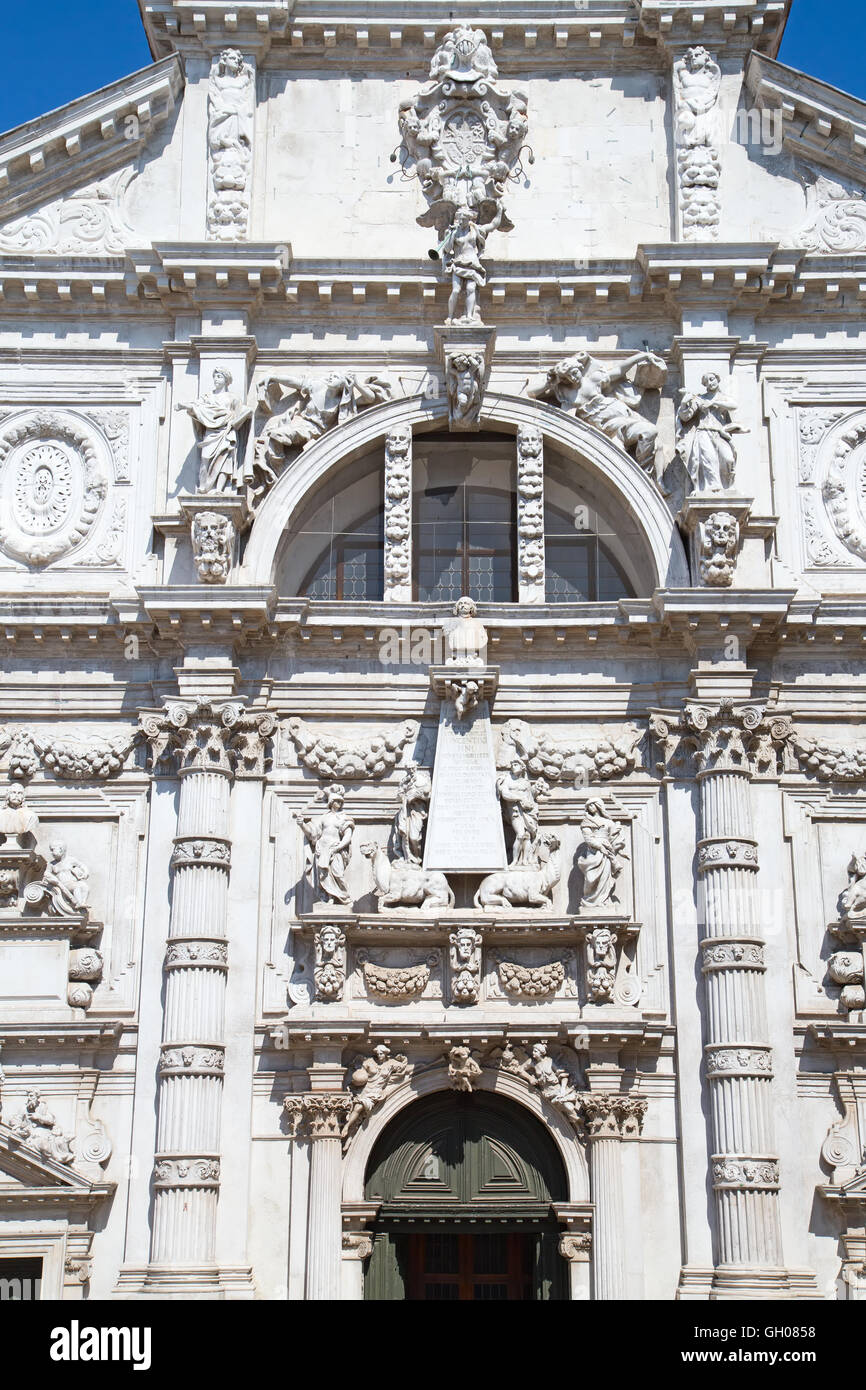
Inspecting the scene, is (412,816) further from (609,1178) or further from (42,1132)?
(42,1132)

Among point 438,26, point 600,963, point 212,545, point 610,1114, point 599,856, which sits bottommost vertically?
point 610,1114

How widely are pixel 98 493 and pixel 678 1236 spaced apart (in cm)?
1007

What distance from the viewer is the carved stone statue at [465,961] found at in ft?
58.0

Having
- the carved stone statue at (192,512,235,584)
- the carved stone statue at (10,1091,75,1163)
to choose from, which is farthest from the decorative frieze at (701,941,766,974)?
the carved stone statue at (10,1091,75,1163)

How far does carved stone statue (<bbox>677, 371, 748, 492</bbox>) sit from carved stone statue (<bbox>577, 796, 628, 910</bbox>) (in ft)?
12.1

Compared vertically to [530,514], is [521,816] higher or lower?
lower

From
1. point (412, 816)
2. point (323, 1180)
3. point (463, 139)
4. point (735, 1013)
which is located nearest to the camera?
point (323, 1180)

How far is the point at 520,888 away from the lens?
709 inches

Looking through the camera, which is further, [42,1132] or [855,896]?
[855,896]

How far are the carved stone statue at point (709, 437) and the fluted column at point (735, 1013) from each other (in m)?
2.51

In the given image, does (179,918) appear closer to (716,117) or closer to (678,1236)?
(678,1236)

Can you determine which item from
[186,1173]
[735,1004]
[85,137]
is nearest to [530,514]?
[735,1004]

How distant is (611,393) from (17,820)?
8067 mm

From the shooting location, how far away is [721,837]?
18.0 meters
